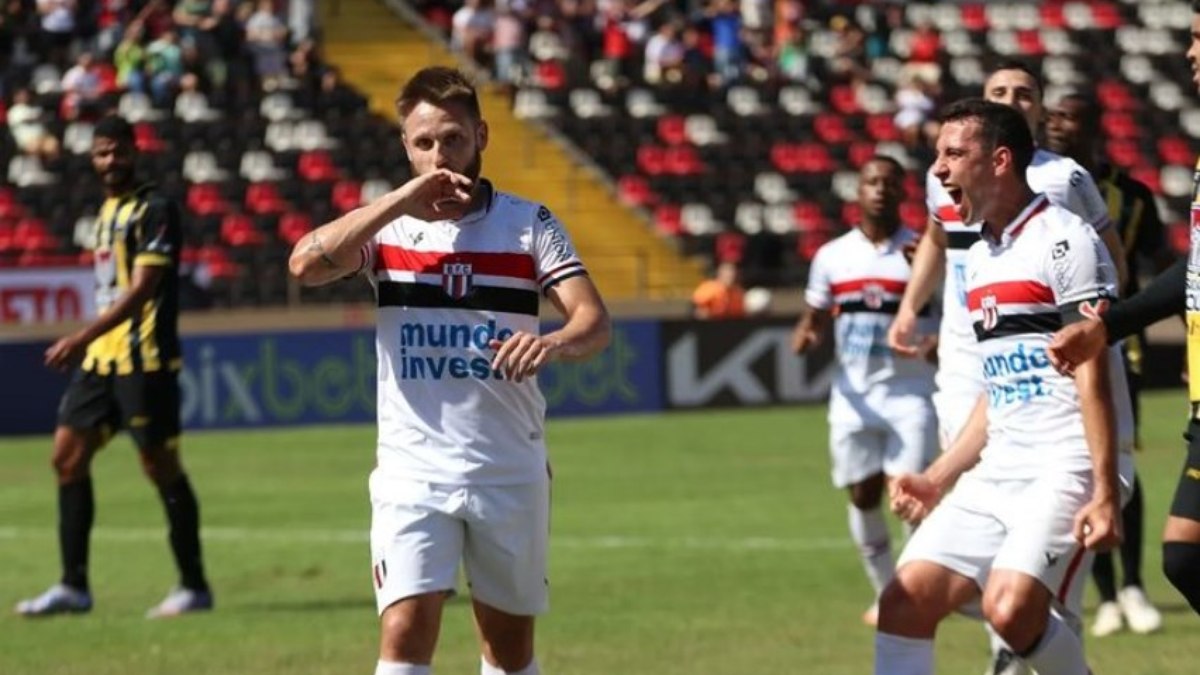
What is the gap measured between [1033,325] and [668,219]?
26603mm

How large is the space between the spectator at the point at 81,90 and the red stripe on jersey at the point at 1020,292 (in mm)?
25460

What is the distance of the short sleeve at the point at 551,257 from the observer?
7426mm

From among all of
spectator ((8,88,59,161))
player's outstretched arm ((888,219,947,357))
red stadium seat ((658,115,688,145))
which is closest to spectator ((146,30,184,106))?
spectator ((8,88,59,161))

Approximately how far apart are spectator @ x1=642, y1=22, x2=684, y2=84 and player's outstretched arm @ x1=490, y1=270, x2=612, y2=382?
2928 centimetres

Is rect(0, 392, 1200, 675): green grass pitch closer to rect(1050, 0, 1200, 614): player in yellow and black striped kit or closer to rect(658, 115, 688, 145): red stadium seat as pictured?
rect(1050, 0, 1200, 614): player in yellow and black striped kit

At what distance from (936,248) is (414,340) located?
3728 mm

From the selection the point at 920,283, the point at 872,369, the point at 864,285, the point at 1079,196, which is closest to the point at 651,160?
the point at 864,285

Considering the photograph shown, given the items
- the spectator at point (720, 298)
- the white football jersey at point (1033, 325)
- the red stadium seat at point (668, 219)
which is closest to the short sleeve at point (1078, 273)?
the white football jersey at point (1033, 325)

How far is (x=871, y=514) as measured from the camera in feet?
41.2

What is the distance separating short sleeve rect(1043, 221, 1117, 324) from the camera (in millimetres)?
7641

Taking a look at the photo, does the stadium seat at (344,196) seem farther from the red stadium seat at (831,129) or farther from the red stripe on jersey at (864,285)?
the red stripe on jersey at (864,285)

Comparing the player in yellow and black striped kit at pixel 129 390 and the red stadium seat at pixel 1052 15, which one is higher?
the red stadium seat at pixel 1052 15

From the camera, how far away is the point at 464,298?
292 inches

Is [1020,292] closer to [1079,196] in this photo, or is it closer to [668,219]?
[1079,196]
